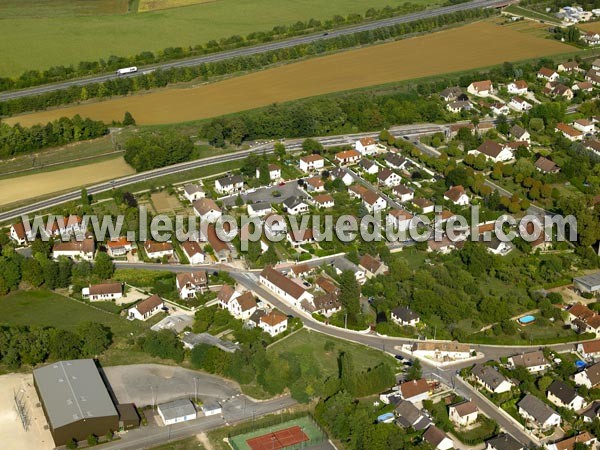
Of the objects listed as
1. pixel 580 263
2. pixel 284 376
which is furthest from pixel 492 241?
pixel 284 376

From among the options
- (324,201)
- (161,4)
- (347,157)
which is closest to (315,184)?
(324,201)

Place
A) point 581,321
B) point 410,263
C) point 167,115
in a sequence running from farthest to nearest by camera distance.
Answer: point 167,115 < point 410,263 < point 581,321

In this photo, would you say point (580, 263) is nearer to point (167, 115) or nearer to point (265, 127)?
point (265, 127)

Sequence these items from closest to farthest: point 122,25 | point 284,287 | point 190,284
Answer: point 284,287
point 190,284
point 122,25

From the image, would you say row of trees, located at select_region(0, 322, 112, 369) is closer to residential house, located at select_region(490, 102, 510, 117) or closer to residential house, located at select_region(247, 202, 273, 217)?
residential house, located at select_region(247, 202, 273, 217)

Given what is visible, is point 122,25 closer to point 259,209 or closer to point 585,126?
point 259,209

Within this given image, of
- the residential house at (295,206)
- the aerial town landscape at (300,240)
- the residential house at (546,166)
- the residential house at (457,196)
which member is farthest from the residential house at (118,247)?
the residential house at (546,166)
